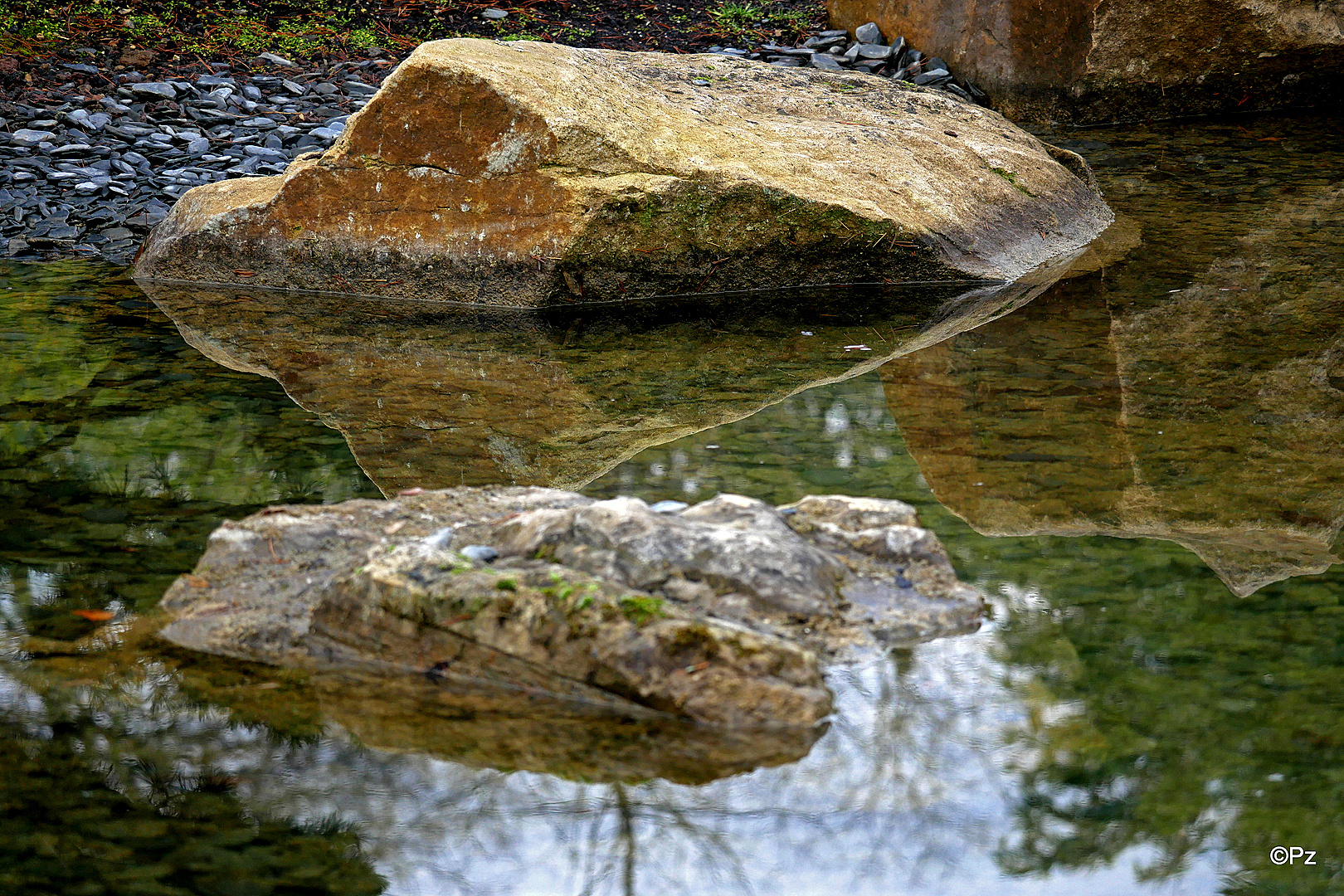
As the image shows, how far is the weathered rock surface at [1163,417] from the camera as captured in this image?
3.02 metres

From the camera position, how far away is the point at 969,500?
10.4 feet

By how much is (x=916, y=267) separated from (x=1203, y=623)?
3066mm

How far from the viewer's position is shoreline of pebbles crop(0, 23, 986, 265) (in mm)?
6285

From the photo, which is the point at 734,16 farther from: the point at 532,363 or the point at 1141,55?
the point at 532,363

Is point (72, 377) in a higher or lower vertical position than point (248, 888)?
lower

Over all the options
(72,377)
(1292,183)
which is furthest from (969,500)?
(1292,183)

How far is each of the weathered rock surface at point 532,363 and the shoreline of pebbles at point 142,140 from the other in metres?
1.19

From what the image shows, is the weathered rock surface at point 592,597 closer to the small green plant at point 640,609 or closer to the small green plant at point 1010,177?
the small green plant at point 640,609

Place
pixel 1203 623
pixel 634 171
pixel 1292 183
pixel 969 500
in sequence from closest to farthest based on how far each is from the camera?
pixel 1203 623
pixel 969 500
pixel 634 171
pixel 1292 183

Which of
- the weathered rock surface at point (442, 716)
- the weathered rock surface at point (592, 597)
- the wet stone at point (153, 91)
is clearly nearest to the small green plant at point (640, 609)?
the weathered rock surface at point (592, 597)

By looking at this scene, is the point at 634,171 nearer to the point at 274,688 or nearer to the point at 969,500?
the point at 969,500

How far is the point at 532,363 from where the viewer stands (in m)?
4.50

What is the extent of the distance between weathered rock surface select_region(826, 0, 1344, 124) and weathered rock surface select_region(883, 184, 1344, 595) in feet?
11.4

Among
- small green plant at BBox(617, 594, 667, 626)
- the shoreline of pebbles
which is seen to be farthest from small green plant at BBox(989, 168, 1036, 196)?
small green plant at BBox(617, 594, 667, 626)
